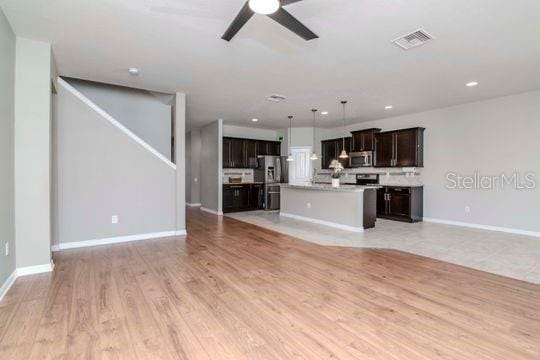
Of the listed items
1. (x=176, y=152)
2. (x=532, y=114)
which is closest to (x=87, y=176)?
(x=176, y=152)

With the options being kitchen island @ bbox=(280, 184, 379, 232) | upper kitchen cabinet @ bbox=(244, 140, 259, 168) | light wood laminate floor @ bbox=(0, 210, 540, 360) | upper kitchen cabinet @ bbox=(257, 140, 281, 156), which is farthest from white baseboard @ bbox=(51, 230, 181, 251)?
upper kitchen cabinet @ bbox=(257, 140, 281, 156)

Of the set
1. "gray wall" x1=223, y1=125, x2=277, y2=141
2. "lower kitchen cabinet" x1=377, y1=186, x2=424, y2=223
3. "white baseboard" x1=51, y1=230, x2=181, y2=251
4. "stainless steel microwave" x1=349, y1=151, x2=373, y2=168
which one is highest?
"gray wall" x1=223, y1=125, x2=277, y2=141

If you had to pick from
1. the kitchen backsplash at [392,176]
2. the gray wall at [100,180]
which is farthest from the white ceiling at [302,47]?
the kitchen backsplash at [392,176]

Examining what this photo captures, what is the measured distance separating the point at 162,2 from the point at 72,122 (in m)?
2.79

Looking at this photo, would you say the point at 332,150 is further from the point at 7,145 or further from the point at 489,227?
the point at 7,145

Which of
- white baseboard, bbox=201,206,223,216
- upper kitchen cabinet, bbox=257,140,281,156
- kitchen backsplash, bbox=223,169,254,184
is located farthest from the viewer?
upper kitchen cabinet, bbox=257,140,281,156

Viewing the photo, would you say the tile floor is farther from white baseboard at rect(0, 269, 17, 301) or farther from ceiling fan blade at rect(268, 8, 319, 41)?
white baseboard at rect(0, 269, 17, 301)

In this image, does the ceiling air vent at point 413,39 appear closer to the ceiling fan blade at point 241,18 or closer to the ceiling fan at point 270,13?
the ceiling fan at point 270,13

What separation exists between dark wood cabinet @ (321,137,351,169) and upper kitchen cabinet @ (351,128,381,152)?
25cm

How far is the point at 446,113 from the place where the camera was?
6391 millimetres

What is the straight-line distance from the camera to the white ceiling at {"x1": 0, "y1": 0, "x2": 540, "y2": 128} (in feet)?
8.45

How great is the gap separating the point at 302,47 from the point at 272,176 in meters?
5.75

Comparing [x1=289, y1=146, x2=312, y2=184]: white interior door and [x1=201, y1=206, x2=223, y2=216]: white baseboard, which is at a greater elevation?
[x1=289, y1=146, x2=312, y2=184]: white interior door

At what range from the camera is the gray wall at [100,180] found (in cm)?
420
